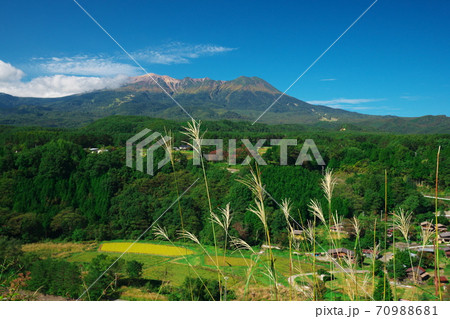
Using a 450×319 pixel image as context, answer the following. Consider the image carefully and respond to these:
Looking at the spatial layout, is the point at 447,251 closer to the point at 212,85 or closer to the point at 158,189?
the point at 158,189

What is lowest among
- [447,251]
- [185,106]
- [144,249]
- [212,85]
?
[144,249]

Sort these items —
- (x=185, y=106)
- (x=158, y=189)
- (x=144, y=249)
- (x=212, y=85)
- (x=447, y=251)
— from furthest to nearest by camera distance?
(x=212, y=85) < (x=185, y=106) < (x=158, y=189) < (x=144, y=249) < (x=447, y=251)

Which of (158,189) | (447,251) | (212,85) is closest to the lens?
(447,251)

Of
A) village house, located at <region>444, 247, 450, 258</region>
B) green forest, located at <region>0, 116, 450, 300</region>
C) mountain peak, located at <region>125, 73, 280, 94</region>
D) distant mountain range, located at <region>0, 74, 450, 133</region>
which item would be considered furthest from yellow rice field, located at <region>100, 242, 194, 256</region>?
mountain peak, located at <region>125, 73, 280, 94</region>

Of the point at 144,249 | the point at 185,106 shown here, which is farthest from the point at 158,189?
the point at 185,106

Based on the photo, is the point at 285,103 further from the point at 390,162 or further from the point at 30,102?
the point at 30,102

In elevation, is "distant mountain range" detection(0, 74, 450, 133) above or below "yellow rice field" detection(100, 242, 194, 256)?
above

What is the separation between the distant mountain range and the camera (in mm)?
31920

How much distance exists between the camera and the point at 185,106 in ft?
137

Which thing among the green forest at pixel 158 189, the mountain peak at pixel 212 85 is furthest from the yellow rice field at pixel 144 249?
the mountain peak at pixel 212 85

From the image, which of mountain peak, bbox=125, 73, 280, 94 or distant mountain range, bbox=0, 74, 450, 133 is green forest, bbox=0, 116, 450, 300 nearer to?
distant mountain range, bbox=0, 74, 450, 133

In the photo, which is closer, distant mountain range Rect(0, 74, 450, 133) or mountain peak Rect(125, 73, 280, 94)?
distant mountain range Rect(0, 74, 450, 133)

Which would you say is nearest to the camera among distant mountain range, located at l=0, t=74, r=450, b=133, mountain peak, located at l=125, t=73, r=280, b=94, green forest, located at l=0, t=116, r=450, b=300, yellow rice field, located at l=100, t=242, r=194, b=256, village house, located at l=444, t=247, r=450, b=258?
village house, located at l=444, t=247, r=450, b=258
